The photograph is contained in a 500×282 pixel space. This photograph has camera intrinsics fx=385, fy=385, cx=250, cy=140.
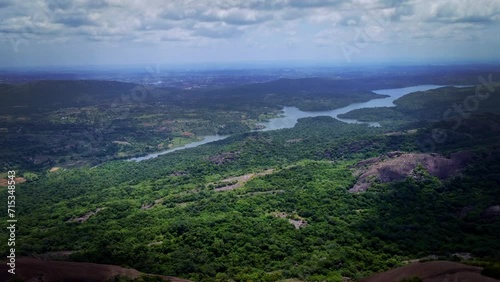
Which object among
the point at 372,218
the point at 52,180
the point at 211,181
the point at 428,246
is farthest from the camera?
the point at 52,180

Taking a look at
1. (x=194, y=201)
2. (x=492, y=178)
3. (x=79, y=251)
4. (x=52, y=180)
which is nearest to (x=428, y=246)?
(x=492, y=178)

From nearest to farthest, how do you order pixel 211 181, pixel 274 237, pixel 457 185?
pixel 274 237 → pixel 457 185 → pixel 211 181

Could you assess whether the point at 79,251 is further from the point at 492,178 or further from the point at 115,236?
the point at 492,178

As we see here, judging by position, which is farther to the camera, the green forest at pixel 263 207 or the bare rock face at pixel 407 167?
the bare rock face at pixel 407 167

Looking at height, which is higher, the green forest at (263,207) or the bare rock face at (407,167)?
the bare rock face at (407,167)

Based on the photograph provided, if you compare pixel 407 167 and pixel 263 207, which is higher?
pixel 407 167

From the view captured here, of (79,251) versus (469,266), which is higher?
(469,266)

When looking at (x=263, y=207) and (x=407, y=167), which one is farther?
(x=407, y=167)

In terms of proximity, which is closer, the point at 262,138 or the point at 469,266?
the point at 469,266
